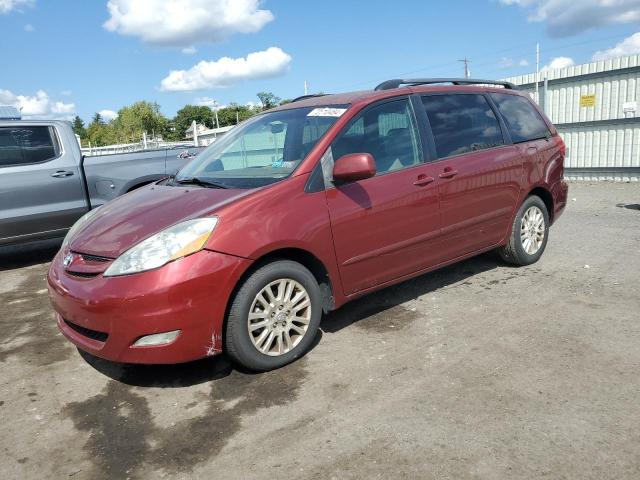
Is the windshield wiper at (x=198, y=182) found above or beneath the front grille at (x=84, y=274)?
above

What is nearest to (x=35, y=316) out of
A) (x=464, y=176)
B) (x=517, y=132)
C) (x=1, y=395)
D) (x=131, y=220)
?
(x=1, y=395)

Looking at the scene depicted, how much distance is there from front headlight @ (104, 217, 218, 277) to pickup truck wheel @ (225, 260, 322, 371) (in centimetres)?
40

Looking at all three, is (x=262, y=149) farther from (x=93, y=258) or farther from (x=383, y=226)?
(x=93, y=258)

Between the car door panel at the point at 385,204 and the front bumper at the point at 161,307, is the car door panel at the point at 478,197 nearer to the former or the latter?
the car door panel at the point at 385,204

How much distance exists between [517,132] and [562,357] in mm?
2491

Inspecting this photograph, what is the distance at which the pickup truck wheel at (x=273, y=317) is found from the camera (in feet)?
10.6

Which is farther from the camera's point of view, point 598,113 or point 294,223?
point 598,113

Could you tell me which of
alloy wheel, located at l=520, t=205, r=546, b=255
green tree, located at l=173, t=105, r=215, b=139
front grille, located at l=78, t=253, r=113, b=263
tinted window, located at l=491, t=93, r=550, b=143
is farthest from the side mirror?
green tree, located at l=173, t=105, r=215, b=139

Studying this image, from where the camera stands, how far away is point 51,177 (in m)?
6.64

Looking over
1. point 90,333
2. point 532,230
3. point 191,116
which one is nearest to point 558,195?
point 532,230

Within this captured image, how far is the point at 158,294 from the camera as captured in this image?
2967mm

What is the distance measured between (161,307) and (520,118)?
156 inches

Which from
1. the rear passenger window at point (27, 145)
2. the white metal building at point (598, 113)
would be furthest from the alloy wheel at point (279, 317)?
the white metal building at point (598, 113)

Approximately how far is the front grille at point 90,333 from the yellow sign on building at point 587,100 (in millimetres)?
11834
